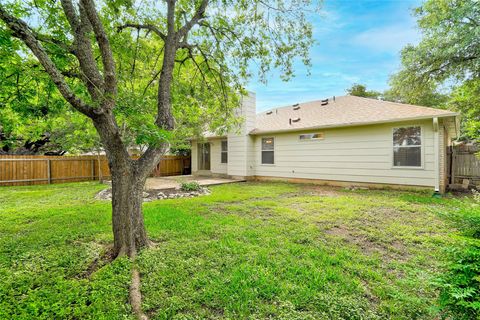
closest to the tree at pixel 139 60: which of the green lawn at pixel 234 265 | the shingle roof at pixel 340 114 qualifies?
the green lawn at pixel 234 265

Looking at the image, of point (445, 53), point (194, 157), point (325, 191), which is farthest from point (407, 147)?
point (194, 157)

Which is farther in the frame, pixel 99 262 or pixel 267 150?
pixel 267 150

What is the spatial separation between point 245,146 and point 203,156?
4.04m

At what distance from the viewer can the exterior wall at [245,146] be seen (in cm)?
1177

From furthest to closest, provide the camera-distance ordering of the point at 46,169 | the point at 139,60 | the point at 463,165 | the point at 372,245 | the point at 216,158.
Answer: the point at 216,158
the point at 46,169
the point at 463,165
the point at 139,60
the point at 372,245

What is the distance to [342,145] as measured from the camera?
939cm

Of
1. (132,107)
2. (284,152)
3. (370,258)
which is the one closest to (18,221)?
(132,107)

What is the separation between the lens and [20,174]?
34.4 feet

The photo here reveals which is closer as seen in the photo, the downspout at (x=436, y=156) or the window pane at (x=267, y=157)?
the downspout at (x=436, y=156)

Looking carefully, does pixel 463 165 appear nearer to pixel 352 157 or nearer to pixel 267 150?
pixel 352 157

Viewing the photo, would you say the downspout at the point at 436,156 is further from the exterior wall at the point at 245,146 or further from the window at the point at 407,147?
the exterior wall at the point at 245,146

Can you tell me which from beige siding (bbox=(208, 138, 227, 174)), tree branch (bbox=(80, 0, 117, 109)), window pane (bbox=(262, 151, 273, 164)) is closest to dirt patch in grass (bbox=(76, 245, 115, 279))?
tree branch (bbox=(80, 0, 117, 109))

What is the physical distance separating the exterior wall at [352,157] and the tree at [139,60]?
5041mm

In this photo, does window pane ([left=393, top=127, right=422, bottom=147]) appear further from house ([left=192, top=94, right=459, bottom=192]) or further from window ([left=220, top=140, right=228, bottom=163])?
window ([left=220, top=140, right=228, bottom=163])
